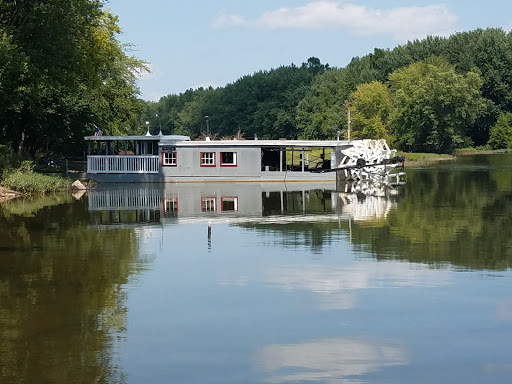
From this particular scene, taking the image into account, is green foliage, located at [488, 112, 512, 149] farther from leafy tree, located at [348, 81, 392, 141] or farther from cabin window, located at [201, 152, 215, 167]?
cabin window, located at [201, 152, 215, 167]

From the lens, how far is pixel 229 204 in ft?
113

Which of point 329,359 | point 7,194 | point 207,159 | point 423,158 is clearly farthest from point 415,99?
point 329,359

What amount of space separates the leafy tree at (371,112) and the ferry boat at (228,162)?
50.7 metres

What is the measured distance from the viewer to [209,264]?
721 inches

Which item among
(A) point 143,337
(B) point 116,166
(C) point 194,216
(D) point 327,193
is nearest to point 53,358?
(A) point 143,337

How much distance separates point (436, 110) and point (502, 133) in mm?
12040

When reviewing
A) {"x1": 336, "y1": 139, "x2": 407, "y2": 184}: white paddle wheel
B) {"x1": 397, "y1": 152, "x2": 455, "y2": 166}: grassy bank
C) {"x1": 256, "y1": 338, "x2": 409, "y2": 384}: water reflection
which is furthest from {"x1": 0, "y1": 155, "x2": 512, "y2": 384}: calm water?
{"x1": 397, "y1": 152, "x2": 455, "y2": 166}: grassy bank

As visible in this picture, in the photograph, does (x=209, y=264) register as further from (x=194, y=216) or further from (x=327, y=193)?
(x=327, y=193)

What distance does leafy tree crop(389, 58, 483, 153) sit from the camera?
95562 millimetres

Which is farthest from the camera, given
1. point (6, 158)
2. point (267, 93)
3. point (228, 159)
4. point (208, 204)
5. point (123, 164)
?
point (267, 93)

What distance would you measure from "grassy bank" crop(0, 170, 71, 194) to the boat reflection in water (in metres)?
2.34

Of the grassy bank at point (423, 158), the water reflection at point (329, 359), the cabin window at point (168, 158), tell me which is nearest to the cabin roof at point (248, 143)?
the cabin window at point (168, 158)

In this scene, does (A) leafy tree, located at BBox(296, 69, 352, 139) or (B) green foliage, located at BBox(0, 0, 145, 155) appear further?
(A) leafy tree, located at BBox(296, 69, 352, 139)

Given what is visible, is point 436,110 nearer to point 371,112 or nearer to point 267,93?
point 371,112
